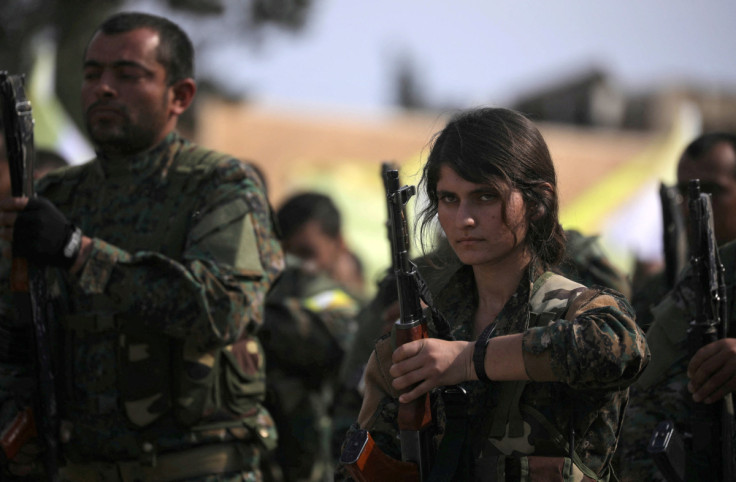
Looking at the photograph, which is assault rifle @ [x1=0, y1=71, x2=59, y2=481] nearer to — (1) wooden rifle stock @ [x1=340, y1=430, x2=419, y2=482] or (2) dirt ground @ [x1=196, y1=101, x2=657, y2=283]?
(1) wooden rifle stock @ [x1=340, y1=430, x2=419, y2=482]

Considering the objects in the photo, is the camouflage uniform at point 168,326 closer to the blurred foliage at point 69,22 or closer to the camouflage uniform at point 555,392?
the camouflage uniform at point 555,392

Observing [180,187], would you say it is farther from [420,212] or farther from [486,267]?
[486,267]

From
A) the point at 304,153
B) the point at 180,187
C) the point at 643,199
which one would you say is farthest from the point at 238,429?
the point at 304,153

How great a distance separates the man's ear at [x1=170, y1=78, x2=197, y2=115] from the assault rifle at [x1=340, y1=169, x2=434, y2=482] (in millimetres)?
1684

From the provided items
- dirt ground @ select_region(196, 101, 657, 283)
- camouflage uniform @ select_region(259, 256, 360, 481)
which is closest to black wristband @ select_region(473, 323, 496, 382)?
camouflage uniform @ select_region(259, 256, 360, 481)

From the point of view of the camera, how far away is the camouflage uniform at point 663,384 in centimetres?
344

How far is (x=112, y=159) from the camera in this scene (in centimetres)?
380

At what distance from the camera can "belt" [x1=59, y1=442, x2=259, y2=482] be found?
11.3 ft

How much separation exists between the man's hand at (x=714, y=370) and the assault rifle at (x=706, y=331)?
84 mm

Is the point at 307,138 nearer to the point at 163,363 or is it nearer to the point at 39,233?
the point at 163,363

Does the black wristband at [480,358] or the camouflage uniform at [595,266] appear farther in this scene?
the camouflage uniform at [595,266]

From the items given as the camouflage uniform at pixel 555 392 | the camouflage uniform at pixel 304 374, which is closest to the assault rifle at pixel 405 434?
the camouflage uniform at pixel 555 392

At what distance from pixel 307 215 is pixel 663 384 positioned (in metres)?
3.51

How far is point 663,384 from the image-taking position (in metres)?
3.52
